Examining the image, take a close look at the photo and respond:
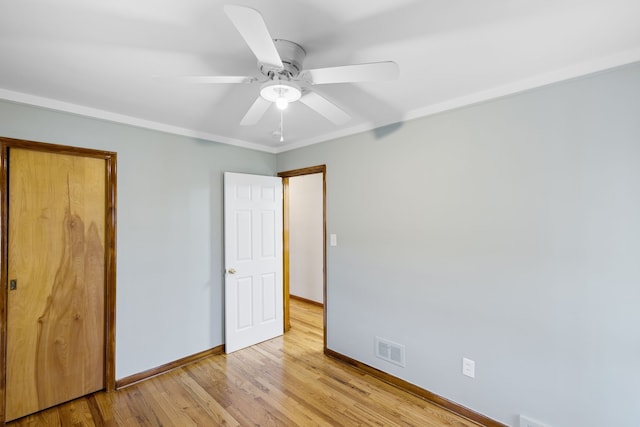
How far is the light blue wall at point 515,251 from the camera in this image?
5.32ft

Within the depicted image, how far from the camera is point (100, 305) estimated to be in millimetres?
2404

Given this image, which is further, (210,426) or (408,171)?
(408,171)

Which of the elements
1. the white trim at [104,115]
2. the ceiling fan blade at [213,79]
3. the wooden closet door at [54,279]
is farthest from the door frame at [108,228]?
the ceiling fan blade at [213,79]

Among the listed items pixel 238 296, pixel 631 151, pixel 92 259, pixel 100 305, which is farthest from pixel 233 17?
pixel 238 296

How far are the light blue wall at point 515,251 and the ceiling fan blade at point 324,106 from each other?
3.10 feet

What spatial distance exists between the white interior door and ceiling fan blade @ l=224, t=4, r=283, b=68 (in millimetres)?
2115

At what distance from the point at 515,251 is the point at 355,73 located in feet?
5.28

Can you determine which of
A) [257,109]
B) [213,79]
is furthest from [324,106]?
[213,79]

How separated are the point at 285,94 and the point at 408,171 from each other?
1.38 metres

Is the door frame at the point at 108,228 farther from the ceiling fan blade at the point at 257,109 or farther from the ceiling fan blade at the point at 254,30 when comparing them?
the ceiling fan blade at the point at 254,30

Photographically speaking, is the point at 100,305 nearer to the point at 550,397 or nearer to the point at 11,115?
the point at 11,115

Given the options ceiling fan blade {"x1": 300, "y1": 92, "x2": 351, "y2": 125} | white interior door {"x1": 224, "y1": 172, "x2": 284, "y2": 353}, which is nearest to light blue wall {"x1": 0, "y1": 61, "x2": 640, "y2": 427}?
white interior door {"x1": 224, "y1": 172, "x2": 284, "y2": 353}

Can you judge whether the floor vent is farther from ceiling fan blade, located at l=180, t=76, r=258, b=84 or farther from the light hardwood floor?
ceiling fan blade, located at l=180, t=76, r=258, b=84

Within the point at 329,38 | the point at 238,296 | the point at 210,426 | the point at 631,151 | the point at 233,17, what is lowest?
the point at 210,426
